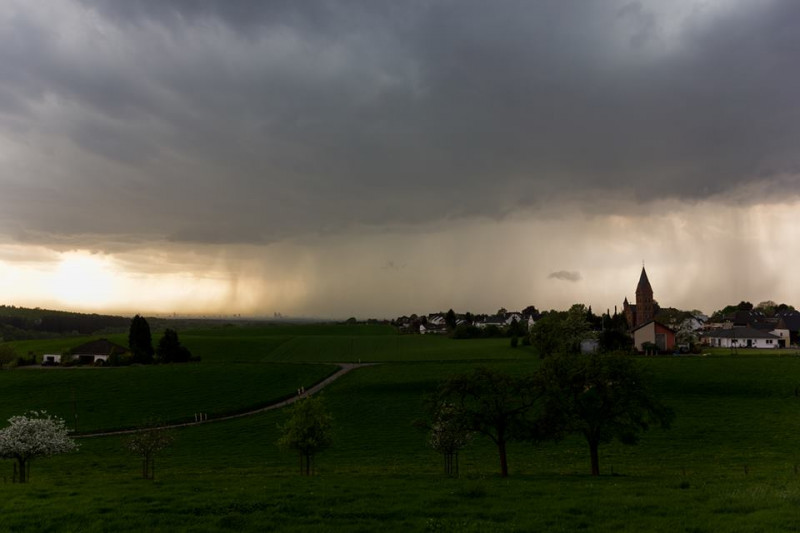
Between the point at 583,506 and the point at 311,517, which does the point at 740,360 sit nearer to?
the point at 583,506

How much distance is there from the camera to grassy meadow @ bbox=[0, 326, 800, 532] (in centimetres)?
1916

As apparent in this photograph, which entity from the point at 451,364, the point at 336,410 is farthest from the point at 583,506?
the point at 451,364

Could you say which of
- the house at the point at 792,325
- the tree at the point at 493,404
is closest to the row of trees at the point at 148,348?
the tree at the point at 493,404

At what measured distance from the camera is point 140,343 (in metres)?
117

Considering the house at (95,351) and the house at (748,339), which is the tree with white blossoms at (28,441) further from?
the house at (748,339)

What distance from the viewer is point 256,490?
24.5 m

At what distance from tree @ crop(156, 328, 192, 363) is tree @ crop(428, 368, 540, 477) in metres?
99.8

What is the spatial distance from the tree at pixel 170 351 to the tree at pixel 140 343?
7.98 feet

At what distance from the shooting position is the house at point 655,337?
114750 mm

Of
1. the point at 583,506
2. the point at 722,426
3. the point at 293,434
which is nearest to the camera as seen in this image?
the point at 583,506

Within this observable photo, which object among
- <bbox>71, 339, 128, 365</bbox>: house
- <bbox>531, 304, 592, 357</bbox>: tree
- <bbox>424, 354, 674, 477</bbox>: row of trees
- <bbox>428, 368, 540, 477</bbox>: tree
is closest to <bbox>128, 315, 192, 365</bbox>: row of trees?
<bbox>71, 339, 128, 365</bbox>: house

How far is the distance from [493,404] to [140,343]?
107 metres

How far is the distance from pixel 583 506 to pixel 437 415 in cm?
1732

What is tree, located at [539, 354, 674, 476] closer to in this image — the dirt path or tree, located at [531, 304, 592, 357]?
the dirt path
